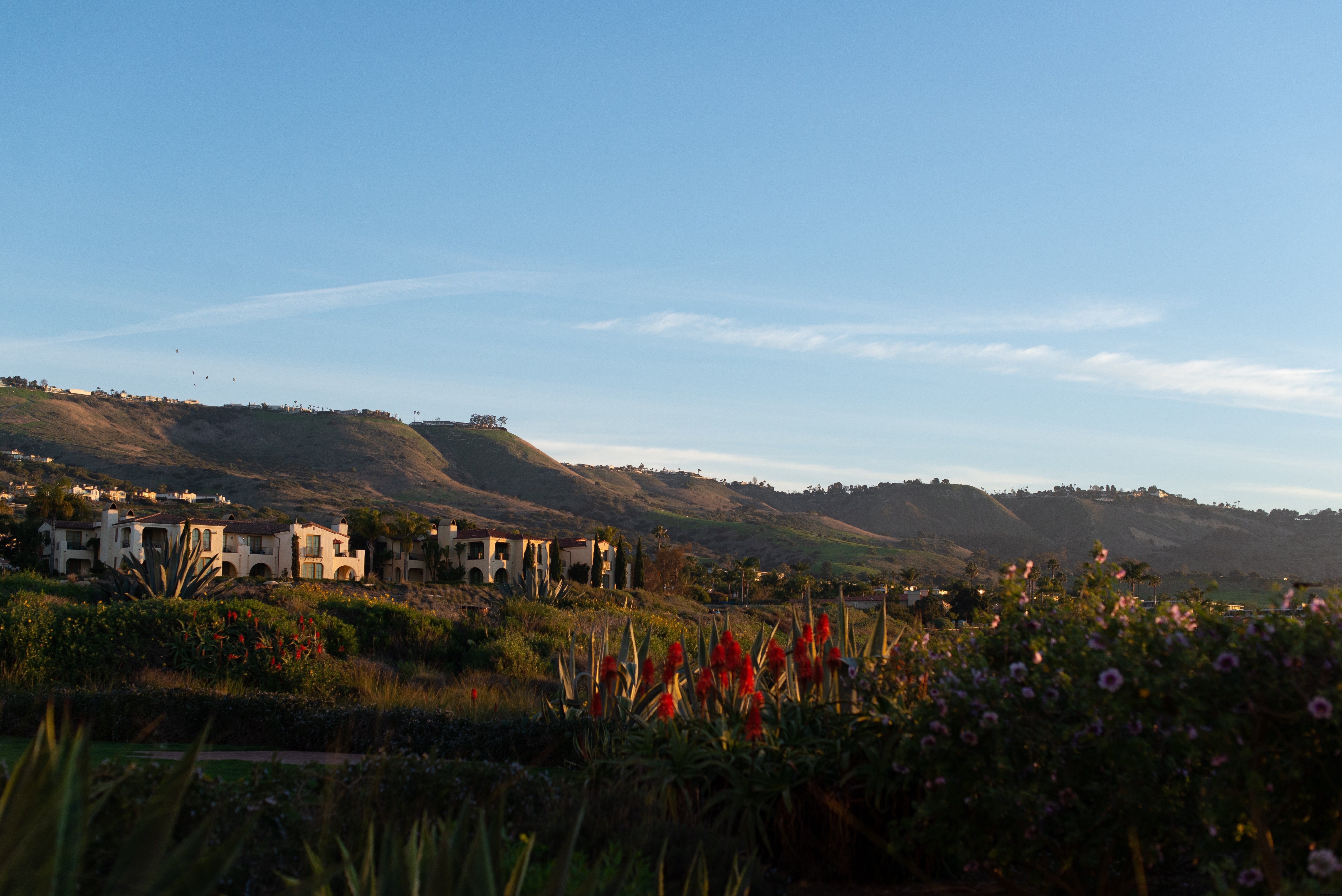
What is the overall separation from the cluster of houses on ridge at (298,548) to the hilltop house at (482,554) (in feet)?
0.18

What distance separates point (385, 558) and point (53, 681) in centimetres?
4548

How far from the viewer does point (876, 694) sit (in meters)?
6.00

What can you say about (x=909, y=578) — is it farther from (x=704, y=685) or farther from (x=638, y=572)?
(x=704, y=685)

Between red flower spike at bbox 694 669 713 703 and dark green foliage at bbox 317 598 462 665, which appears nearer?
red flower spike at bbox 694 669 713 703

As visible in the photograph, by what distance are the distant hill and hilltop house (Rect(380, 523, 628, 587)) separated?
65.1 ft

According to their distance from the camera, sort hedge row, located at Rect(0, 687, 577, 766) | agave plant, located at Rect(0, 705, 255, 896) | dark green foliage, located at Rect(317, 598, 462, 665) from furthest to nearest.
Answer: dark green foliage, located at Rect(317, 598, 462, 665)
hedge row, located at Rect(0, 687, 577, 766)
agave plant, located at Rect(0, 705, 255, 896)

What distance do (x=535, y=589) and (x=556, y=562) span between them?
20663 mm

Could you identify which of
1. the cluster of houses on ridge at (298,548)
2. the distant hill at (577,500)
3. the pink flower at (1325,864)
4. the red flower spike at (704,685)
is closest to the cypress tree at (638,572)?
the cluster of houses on ridge at (298,548)

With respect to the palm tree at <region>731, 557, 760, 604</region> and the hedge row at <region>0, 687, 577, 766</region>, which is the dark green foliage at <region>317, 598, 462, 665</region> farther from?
the palm tree at <region>731, 557, 760, 604</region>

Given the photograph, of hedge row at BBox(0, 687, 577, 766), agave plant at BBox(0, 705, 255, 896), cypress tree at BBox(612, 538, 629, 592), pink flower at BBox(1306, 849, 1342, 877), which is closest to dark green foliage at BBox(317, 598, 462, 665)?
hedge row at BBox(0, 687, 577, 766)

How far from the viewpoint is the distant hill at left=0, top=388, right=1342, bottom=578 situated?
96.1 m

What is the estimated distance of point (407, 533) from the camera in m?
58.2

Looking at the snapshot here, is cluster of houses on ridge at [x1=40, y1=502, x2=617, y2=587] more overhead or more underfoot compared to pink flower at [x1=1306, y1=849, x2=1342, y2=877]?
more underfoot

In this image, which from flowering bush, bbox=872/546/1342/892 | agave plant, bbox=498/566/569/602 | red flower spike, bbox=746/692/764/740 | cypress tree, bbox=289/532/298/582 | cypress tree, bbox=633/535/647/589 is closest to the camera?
flowering bush, bbox=872/546/1342/892
